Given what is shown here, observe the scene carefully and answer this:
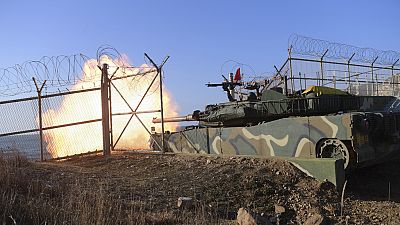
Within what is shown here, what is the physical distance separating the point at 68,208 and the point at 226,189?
335cm

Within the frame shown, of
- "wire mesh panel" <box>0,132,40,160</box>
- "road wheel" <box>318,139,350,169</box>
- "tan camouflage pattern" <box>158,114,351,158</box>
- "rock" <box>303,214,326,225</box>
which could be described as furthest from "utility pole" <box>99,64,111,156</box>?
"rock" <box>303,214,326,225</box>

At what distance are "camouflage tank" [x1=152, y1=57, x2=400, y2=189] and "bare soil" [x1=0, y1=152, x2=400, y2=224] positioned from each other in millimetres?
615

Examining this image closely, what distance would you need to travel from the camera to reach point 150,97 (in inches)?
544

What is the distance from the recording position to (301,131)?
33.1 ft

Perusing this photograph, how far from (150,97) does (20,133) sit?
382 cm

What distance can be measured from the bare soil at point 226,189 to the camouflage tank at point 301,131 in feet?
2.02

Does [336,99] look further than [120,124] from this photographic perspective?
No

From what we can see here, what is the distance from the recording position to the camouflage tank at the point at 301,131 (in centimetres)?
923

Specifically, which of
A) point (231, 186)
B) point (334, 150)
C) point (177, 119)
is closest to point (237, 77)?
point (177, 119)

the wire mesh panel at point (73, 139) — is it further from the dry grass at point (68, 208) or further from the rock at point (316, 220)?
the rock at point (316, 220)

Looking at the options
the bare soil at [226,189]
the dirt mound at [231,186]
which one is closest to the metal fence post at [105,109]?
the bare soil at [226,189]

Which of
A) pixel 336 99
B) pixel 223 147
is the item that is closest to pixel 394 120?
pixel 336 99

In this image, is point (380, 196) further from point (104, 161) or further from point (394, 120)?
point (104, 161)

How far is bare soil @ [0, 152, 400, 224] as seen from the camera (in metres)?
6.62
